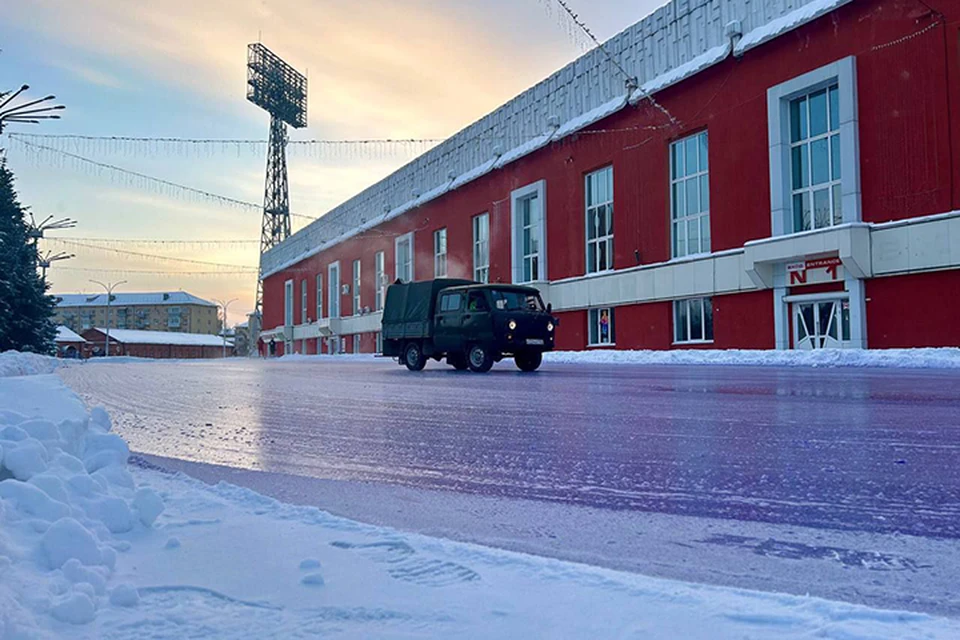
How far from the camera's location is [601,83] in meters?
29.1

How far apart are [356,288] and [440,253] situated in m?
14.2

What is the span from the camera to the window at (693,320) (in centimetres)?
2459

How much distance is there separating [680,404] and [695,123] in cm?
1843

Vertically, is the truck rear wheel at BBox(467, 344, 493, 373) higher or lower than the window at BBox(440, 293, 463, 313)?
lower

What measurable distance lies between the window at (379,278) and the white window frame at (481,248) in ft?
43.2

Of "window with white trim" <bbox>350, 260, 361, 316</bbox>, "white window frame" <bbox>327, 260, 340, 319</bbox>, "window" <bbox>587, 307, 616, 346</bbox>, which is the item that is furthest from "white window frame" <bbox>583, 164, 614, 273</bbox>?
"white window frame" <bbox>327, 260, 340, 319</bbox>

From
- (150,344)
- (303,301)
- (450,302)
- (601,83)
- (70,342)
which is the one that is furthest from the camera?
(150,344)

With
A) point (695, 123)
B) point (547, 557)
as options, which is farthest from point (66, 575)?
point (695, 123)

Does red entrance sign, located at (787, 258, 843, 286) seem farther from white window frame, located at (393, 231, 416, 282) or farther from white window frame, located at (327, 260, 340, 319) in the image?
white window frame, located at (327, 260, 340, 319)

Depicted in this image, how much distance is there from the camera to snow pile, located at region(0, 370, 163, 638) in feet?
7.38

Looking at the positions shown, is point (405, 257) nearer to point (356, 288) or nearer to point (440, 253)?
point (440, 253)

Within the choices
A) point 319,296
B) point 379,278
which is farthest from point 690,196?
point 319,296

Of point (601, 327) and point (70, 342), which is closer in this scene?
point (601, 327)

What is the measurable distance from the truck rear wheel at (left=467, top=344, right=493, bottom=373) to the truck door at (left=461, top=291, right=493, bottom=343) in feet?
0.75
